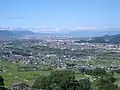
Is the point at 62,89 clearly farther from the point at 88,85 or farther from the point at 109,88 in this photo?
the point at 109,88

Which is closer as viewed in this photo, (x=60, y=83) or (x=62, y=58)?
(x=60, y=83)

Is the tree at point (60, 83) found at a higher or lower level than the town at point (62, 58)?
higher

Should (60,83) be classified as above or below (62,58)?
above

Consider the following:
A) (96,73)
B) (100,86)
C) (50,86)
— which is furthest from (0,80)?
(96,73)

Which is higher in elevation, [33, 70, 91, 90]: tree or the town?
[33, 70, 91, 90]: tree

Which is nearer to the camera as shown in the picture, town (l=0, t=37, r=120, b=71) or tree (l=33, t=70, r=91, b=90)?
tree (l=33, t=70, r=91, b=90)

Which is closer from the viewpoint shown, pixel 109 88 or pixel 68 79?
pixel 109 88

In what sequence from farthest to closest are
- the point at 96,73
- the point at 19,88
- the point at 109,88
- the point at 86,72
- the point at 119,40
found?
the point at 119,40 → the point at 86,72 → the point at 96,73 → the point at 19,88 → the point at 109,88

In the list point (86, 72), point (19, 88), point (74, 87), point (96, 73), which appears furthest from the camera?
point (86, 72)

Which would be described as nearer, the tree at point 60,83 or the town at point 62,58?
the tree at point 60,83

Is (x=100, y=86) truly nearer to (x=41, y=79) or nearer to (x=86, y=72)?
(x=41, y=79)
